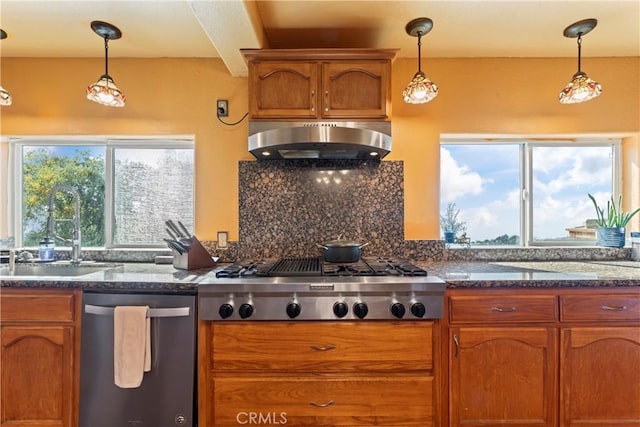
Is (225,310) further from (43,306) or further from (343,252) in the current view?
(43,306)

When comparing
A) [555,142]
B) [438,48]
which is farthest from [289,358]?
[555,142]

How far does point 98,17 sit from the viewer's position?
1.65m

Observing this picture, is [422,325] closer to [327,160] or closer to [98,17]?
[327,160]

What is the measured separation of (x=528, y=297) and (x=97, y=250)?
2.55 metres

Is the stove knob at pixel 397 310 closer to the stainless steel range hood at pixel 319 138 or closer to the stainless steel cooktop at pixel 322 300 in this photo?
the stainless steel cooktop at pixel 322 300

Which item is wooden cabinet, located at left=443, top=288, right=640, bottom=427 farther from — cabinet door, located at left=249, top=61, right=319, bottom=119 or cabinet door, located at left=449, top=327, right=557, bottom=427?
cabinet door, located at left=249, top=61, right=319, bottom=119

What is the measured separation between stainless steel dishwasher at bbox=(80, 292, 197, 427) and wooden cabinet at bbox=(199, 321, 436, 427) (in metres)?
0.11

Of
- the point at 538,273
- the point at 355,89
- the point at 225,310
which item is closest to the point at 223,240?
the point at 225,310

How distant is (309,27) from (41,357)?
2.16 meters

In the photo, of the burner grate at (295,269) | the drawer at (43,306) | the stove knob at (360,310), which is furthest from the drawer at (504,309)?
the drawer at (43,306)

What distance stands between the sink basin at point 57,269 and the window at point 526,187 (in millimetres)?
2352

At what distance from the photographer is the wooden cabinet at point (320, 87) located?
5.55 ft

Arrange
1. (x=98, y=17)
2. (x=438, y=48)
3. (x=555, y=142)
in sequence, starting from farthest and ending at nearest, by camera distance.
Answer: (x=555, y=142)
(x=438, y=48)
(x=98, y=17)

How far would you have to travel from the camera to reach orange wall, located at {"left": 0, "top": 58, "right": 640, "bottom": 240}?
80.1 inches
